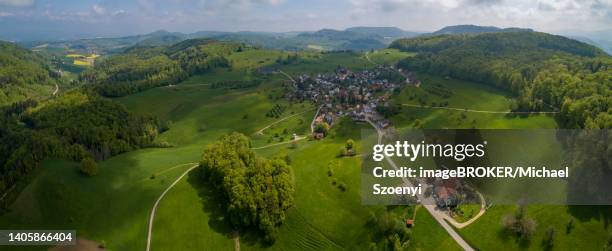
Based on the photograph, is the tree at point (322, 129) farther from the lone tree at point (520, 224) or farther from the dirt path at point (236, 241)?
the lone tree at point (520, 224)

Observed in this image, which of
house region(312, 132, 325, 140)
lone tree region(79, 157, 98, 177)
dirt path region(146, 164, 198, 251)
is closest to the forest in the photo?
lone tree region(79, 157, 98, 177)

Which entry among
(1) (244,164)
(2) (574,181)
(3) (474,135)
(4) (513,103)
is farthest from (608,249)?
(4) (513,103)

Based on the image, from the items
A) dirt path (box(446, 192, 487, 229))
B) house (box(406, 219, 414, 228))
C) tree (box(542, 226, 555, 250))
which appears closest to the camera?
tree (box(542, 226, 555, 250))

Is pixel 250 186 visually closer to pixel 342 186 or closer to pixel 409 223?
Answer: pixel 342 186

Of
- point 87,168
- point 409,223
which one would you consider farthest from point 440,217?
point 87,168

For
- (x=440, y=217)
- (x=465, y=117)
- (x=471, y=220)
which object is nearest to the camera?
(x=471, y=220)

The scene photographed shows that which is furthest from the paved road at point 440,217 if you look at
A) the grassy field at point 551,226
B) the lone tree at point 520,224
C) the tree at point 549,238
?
the tree at point 549,238

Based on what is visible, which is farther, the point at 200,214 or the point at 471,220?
the point at 200,214

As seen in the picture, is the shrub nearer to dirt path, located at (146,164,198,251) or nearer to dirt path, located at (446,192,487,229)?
dirt path, located at (446,192,487,229)
